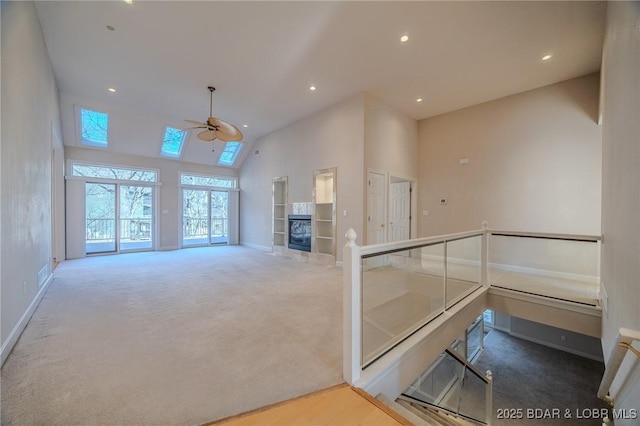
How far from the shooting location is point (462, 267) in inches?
147

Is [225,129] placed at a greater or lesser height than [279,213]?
greater

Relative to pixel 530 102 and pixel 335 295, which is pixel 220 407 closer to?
pixel 335 295

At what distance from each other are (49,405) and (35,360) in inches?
29.9

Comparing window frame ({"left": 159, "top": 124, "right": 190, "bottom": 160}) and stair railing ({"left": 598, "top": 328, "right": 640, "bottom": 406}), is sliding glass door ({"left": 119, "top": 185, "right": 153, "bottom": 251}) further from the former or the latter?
stair railing ({"left": 598, "top": 328, "right": 640, "bottom": 406})

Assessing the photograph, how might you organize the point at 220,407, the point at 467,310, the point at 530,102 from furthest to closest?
the point at 530,102, the point at 467,310, the point at 220,407

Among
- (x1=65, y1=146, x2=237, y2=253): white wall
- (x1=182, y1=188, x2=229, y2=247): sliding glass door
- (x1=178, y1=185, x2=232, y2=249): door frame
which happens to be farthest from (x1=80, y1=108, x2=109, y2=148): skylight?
(x1=182, y1=188, x2=229, y2=247): sliding glass door


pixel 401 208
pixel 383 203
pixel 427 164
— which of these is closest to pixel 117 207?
pixel 383 203

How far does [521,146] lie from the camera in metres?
5.04

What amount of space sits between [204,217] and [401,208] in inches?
265

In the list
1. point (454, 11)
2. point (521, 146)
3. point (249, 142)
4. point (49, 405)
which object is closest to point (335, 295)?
point (49, 405)

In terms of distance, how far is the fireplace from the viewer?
650cm

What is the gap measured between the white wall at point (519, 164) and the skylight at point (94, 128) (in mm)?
8340

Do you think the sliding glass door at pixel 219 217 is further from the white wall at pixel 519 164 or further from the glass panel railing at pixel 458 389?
the glass panel railing at pixel 458 389

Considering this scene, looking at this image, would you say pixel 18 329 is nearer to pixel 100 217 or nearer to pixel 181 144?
pixel 100 217
